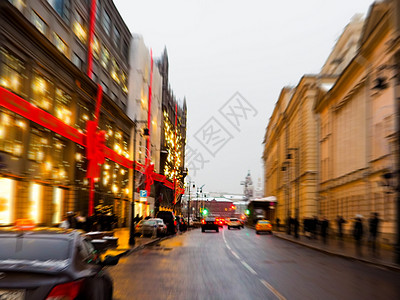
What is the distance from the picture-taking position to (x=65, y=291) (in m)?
4.62

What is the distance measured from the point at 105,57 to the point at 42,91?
16.6 metres

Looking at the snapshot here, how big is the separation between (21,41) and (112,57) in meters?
22.5

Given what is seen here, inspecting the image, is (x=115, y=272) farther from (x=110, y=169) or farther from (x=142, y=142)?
(x=142, y=142)

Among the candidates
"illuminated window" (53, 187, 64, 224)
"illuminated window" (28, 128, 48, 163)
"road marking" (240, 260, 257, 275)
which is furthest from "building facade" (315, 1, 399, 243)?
"illuminated window" (53, 187, 64, 224)

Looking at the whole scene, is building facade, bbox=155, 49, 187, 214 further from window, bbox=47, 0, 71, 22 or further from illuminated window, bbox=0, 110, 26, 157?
illuminated window, bbox=0, 110, 26, 157

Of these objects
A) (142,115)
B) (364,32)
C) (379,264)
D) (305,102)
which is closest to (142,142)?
(142,115)

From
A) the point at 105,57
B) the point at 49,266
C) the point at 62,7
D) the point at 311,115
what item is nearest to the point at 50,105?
the point at 62,7

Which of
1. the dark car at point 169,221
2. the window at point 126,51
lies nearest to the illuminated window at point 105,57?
the window at point 126,51

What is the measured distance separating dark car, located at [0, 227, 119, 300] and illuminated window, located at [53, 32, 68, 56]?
27052mm

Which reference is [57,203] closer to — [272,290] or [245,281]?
[245,281]

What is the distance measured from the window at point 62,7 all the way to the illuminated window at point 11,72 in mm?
6438

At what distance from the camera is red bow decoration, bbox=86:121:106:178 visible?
36.1m

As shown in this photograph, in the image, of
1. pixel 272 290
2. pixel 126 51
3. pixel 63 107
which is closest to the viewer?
pixel 272 290

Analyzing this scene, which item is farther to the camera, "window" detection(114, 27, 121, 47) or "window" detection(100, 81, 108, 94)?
"window" detection(114, 27, 121, 47)
